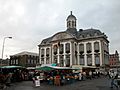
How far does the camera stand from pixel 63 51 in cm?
6406

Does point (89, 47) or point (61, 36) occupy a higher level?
point (61, 36)

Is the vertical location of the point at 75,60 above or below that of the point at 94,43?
below

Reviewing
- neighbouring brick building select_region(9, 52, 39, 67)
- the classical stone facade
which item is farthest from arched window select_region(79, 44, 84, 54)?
neighbouring brick building select_region(9, 52, 39, 67)

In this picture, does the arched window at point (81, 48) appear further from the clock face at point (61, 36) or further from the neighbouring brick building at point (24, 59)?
the neighbouring brick building at point (24, 59)

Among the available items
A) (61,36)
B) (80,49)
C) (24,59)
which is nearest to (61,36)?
(61,36)

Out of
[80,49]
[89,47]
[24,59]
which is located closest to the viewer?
[89,47]

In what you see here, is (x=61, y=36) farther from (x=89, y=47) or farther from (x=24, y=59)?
(x=24, y=59)

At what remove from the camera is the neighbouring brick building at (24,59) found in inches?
3290

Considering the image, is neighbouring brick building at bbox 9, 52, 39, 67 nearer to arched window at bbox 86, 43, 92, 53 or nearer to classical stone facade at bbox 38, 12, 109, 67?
classical stone facade at bbox 38, 12, 109, 67

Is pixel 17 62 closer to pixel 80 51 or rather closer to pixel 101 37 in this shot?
pixel 80 51

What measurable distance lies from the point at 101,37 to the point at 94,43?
9.90 ft

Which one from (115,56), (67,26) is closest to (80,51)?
(67,26)

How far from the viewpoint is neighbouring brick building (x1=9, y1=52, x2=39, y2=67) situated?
3290 inches

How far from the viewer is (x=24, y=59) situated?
83438 millimetres
